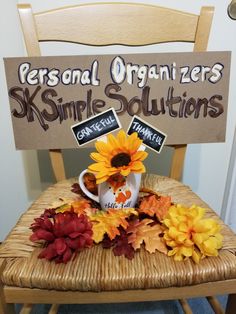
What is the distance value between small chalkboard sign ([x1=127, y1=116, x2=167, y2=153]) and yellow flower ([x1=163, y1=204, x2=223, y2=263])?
178 millimetres

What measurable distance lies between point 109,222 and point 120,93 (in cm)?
26

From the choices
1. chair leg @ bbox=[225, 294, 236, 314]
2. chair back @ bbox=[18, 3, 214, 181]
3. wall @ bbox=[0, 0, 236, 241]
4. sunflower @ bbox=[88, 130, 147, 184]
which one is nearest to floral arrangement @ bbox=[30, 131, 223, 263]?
sunflower @ bbox=[88, 130, 147, 184]

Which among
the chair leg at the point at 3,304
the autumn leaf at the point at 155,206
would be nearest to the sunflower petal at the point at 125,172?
the autumn leaf at the point at 155,206

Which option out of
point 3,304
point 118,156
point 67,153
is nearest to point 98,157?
point 118,156

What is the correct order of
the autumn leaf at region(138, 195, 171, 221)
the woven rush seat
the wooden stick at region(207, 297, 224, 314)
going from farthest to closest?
the wooden stick at region(207, 297, 224, 314)
the autumn leaf at region(138, 195, 171, 221)
the woven rush seat

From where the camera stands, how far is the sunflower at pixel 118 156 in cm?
46

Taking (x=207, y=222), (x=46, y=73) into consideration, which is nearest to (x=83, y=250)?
(x=207, y=222)

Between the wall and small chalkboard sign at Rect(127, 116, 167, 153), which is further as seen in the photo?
the wall

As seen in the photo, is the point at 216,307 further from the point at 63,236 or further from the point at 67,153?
the point at 67,153

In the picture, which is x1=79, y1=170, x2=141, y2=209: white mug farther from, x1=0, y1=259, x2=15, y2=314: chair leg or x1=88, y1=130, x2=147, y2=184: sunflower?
x1=0, y1=259, x2=15, y2=314: chair leg

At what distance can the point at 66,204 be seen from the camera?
555mm

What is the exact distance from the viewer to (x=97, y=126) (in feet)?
1.90

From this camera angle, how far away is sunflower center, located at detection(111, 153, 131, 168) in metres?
0.46

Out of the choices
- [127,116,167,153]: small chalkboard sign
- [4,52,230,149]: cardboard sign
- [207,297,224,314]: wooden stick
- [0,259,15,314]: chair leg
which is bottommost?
[207,297,224,314]: wooden stick
